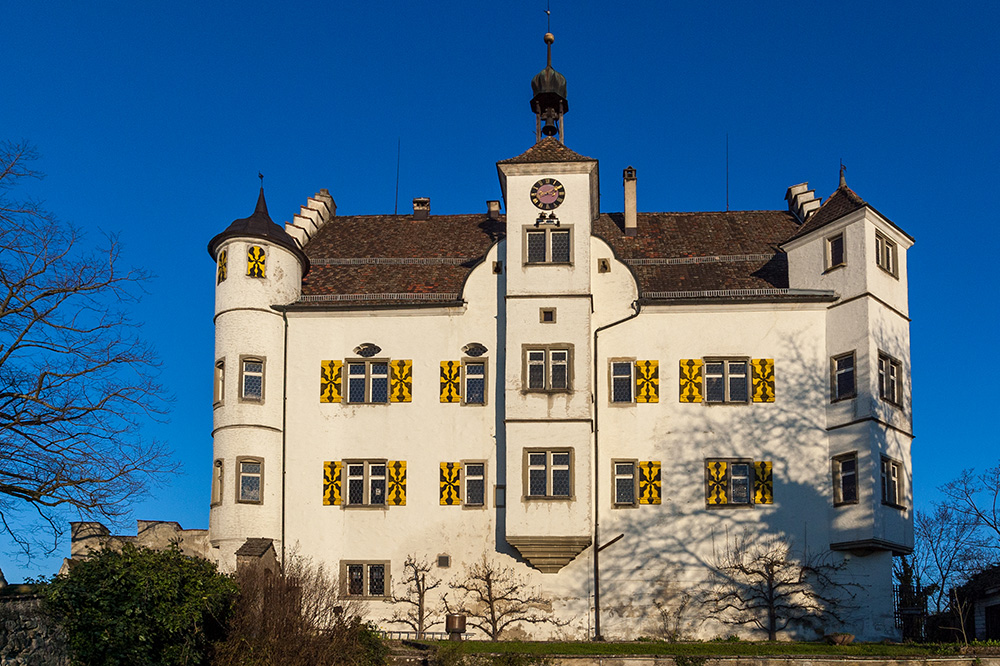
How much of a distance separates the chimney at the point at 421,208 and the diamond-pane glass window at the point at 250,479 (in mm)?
11350

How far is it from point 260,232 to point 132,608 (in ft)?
51.9

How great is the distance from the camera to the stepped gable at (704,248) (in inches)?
1491

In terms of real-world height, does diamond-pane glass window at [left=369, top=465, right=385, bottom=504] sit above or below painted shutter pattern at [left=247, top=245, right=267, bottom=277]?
below

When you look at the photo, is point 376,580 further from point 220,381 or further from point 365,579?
point 220,381

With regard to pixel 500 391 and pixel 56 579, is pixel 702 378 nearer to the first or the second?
pixel 500 391

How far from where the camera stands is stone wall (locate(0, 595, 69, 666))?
22297mm

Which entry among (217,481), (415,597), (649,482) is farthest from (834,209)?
(217,481)

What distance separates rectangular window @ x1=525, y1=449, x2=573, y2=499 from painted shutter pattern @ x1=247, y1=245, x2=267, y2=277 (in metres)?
9.39

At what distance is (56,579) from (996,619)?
1065 inches

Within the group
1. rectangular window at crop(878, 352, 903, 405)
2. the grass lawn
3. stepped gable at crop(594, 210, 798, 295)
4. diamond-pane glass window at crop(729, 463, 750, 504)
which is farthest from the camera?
stepped gable at crop(594, 210, 798, 295)

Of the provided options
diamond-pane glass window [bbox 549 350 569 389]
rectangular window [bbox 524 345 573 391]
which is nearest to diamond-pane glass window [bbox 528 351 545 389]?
rectangular window [bbox 524 345 573 391]

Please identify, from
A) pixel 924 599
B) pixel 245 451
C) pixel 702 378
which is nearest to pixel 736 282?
pixel 702 378

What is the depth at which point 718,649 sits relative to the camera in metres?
30.1

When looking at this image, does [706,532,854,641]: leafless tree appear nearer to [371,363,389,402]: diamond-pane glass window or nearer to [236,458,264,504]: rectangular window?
[371,363,389,402]: diamond-pane glass window
